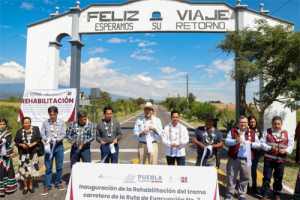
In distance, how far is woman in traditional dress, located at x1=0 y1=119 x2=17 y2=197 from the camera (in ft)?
13.2

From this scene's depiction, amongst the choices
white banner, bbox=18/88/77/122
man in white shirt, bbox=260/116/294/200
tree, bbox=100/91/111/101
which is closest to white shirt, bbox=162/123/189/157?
man in white shirt, bbox=260/116/294/200

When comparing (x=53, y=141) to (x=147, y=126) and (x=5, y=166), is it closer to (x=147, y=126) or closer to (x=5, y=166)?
(x=5, y=166)

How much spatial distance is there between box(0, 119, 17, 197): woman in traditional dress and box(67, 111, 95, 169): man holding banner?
128cm

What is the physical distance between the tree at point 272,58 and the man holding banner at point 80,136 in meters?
5.71

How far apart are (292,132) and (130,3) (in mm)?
10654

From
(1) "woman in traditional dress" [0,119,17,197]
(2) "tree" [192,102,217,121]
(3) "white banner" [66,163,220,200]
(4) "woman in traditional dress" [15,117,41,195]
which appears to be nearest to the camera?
(3) "white banner" [66,163,220,200]

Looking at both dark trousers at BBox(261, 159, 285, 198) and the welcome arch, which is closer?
dark trousers at BBox(261, 159, 285, 198)

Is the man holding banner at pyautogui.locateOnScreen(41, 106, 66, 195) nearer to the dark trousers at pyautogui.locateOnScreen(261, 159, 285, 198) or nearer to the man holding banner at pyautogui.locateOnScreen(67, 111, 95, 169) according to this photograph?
the man holding banner at pyautogui.locateOnScreen(67, 111, 95, 169)

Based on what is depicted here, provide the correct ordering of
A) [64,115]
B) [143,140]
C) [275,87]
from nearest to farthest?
[143,140], [275,87], [64,115]

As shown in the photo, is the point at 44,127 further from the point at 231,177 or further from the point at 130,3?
the point at 130,3

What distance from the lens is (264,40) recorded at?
6930mm

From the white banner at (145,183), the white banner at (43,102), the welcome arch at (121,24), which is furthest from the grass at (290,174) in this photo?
the white banner at (43,102)

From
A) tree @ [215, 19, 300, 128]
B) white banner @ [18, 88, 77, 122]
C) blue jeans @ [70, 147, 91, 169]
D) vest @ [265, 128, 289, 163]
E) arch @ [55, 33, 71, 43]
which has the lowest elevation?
blue jeans @ [70, 147, 91, 169]

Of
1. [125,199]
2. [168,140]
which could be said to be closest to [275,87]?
[168,140]
